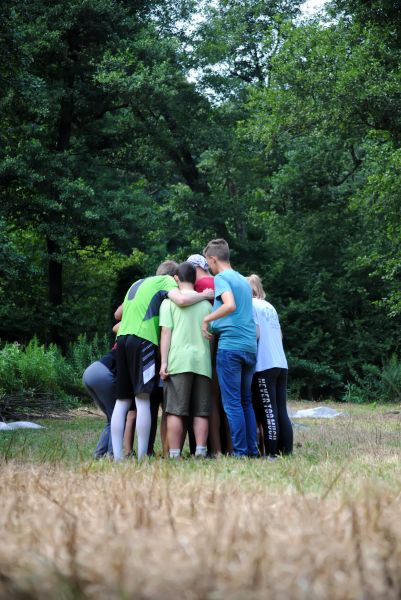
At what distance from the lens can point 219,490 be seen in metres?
4.14

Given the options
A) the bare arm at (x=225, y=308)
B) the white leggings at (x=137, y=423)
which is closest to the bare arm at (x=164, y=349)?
the white leggings at (x=137, y=423)

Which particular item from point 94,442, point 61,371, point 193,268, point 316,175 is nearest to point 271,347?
point 193,268

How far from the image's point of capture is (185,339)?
858 centimetres

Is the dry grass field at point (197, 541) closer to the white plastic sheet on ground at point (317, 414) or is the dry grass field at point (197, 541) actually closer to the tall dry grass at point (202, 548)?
the tall dry grass at point (202, 548)

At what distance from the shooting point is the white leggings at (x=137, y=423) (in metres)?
8.33

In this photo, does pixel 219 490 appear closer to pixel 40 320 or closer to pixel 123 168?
pixel 40 320

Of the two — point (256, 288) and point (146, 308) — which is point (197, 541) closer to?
point (146, 308)

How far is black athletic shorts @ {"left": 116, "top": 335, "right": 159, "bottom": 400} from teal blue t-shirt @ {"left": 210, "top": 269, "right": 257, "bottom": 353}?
65cm

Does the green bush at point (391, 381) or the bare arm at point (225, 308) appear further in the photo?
the green bush at point (391, 381)

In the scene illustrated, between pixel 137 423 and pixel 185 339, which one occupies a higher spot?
pixel 185 339

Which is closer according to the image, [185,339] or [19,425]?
[185,339]

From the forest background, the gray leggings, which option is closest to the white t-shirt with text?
the gray leggings

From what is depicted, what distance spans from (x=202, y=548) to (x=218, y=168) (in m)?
28.7

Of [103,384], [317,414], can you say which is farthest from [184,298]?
[317,414]
